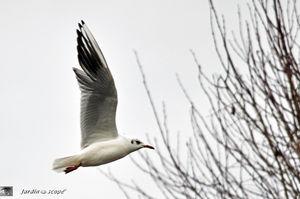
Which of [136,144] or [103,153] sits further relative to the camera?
[136,144]

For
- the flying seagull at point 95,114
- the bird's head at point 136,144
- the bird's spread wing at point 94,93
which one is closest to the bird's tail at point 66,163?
the flying seagull at point 95,114

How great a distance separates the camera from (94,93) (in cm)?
1173

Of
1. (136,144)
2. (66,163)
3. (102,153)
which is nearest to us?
(102,153)

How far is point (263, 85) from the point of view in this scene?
7.57 metres

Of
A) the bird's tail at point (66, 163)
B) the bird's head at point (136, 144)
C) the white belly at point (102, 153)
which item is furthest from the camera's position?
the bird's head at point (136, 144)

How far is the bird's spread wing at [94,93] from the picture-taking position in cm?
1173

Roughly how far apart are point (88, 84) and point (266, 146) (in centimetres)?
481

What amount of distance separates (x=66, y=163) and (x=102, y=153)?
1.74ft

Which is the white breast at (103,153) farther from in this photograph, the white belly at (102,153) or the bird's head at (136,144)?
the bird's head at (136,144)

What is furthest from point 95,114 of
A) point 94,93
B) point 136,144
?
point 136,144

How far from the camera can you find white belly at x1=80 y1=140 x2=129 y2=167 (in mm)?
11703

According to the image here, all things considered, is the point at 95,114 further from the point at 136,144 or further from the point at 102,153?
the point at 136,144

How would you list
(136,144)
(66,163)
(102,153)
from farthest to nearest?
1. (136,144)
2. (66,163)
3. (102,153)

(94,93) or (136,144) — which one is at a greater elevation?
(94,93)
